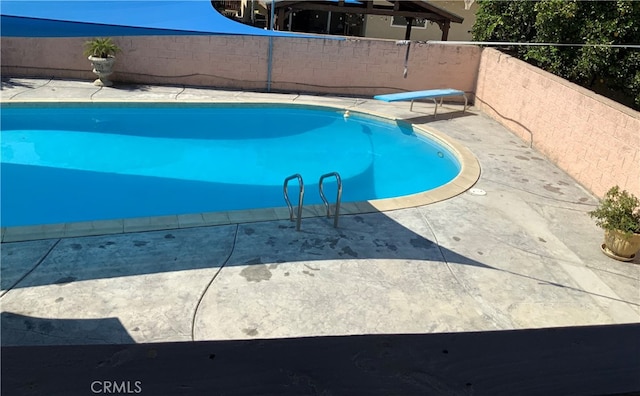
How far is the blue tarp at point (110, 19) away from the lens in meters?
5.17

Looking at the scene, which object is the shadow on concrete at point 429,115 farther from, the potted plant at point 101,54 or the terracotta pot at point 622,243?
the potted plant at point 101,54

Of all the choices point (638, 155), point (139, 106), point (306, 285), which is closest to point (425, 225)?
point (306, 285)

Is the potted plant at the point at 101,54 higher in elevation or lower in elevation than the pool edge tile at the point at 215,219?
higher

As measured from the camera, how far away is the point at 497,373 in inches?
46.6

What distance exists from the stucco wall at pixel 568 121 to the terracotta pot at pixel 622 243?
171 cm

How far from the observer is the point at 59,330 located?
4.38 metres

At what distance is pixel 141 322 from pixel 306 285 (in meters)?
1.72

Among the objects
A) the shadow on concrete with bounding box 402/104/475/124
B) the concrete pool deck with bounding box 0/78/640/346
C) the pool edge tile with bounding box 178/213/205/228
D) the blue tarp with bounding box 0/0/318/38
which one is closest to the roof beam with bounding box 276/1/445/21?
the shadow on concrete with bounding box 402/104/475/124

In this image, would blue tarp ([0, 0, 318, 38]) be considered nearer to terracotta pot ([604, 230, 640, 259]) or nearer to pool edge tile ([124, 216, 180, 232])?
pool edge tile ([124, 216, 180, 232])

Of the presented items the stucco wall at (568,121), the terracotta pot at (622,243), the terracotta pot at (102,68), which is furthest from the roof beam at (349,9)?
the terracotta pot at (622,243)

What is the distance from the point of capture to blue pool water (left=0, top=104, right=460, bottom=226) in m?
8.92

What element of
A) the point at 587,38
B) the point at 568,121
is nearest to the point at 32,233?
the point at 568,121

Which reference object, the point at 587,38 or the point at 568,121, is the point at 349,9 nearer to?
the point at 587,38

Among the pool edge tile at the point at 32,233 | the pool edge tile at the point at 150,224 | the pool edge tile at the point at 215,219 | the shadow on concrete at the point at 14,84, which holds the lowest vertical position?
the pool edge tile at the point at 32,233
